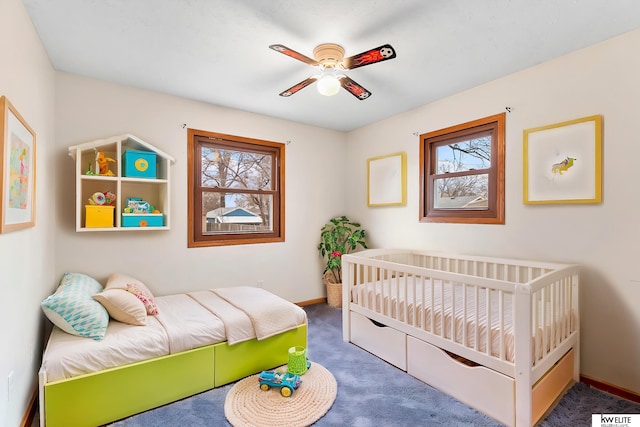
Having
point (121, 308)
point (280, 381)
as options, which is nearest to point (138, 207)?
point (121, 308)

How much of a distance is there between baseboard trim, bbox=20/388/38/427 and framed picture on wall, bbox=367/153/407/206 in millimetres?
3318

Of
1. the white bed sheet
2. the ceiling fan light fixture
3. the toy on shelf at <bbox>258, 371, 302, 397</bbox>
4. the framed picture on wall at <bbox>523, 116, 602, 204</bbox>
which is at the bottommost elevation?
the toy on shelf at <bbox>258, 371, 302, 397</bbox>

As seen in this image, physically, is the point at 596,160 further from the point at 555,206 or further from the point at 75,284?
the point at 75,284

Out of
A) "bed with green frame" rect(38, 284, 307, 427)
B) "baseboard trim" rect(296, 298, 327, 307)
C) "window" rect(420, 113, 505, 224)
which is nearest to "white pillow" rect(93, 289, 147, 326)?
"bed with green frame" rect(38, 284, 307, 427)

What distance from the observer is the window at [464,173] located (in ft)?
8.67

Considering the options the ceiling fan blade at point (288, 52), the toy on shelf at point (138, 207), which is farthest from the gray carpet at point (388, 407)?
the ceiling fan blade at point (288, 52)

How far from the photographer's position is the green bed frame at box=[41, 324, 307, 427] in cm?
160

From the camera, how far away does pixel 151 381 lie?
6.03 feet

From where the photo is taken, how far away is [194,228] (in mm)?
3111

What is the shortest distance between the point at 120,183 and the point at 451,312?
272 centimetres

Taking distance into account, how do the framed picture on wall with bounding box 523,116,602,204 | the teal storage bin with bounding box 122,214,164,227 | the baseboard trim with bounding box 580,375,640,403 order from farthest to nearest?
the teal storage bin with bounding box 122,214,164,227 → the framed picture on wall with bounding box 523,116,602,204 → the baseboard trim with bounding box 580,375,640,403

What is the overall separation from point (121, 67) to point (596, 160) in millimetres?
3532

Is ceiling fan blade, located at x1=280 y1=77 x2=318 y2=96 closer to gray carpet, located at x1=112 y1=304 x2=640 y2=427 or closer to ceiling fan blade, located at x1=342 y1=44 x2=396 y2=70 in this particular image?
ceiling fan blade, located at x1=342 y1=44 x2=396 y2=70

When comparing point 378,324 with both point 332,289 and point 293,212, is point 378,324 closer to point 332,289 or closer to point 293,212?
point 332,289
